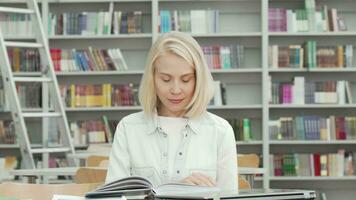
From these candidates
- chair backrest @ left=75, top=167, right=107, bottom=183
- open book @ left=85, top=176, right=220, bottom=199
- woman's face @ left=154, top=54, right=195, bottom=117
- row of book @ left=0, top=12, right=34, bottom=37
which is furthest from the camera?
row of book @ left=0, top=12, right=34, bottom=37

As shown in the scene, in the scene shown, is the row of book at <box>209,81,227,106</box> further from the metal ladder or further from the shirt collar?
the shirt collar

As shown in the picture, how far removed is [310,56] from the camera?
6941 millimetres

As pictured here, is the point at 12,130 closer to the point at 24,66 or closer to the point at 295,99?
the point at 24,66

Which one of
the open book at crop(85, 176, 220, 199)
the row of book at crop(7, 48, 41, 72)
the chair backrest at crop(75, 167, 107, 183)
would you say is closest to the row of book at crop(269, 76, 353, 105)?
the row of book at crop(7, 48, 41, 72)

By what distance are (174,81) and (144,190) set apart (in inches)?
25.3

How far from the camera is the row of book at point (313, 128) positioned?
22.8ft

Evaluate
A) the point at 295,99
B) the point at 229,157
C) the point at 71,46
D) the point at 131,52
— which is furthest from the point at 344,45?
the point at 229,157

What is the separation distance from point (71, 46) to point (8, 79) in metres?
2.00

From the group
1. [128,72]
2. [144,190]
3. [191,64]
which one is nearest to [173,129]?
[191,64]

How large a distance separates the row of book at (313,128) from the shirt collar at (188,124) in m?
4.78

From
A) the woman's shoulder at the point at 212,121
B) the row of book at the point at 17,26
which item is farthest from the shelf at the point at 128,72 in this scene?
the woman's shoulder at the point at 212,121

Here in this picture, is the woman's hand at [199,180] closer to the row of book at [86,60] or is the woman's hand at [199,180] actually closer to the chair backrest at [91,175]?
the chair backrest at [91,175]

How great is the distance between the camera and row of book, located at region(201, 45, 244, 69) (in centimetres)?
698

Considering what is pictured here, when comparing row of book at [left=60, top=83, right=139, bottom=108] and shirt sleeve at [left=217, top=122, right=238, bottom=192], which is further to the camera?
row of book at [left=60, top=83, right=139, bottom=108]
